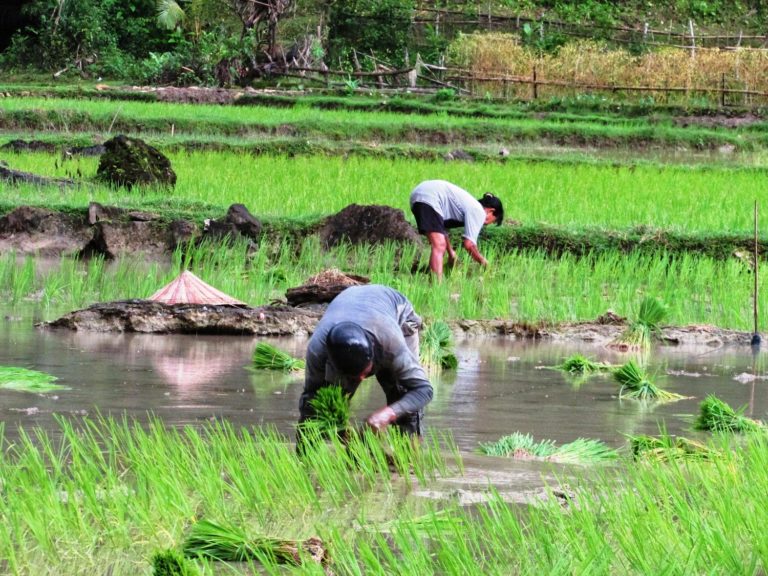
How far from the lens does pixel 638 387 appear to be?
6023 mm

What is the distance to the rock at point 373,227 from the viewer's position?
9.92 m

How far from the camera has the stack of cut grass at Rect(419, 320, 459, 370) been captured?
6645 mm

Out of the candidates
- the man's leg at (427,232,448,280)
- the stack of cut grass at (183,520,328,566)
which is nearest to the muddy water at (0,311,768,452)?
the man's leg at (427,232,448,280)

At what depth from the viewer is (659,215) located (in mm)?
11273

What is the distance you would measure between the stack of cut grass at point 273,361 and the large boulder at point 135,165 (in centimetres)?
586

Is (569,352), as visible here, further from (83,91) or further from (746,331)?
(83,91)

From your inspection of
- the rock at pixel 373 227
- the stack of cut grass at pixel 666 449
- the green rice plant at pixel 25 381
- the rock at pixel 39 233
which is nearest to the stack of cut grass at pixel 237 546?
the stack of cut grass at pixel 666 449

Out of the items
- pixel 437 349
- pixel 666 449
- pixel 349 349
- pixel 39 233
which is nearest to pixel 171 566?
pixel 349 349

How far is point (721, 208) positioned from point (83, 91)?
41.9 ft

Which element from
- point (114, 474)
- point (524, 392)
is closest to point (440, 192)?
point (524, 392)

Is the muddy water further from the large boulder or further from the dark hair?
the large boulder

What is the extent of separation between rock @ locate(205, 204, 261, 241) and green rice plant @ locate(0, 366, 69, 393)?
4.15 meters

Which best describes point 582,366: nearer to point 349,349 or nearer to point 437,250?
point 437,250

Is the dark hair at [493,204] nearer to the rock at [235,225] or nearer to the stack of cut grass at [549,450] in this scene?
the rock at [235,225]
